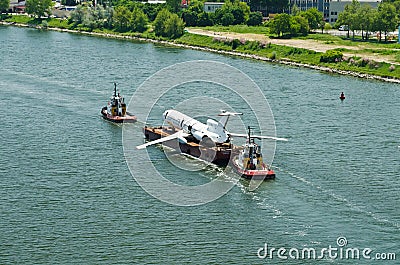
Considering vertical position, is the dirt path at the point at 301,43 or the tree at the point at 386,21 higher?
the tree at the point at 386,21

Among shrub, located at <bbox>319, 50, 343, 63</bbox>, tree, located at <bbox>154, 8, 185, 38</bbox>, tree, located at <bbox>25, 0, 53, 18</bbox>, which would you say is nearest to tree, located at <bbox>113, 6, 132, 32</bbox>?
tree, located at <bbox>154, 8, 185, 38</bbox>

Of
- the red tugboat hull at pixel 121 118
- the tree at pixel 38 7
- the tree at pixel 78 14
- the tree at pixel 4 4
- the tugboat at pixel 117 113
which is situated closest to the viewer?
the red tugboat hull at pixel 121 118

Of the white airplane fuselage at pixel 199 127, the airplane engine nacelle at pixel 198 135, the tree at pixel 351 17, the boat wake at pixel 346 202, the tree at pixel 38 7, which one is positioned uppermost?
the tree at pixel 38 7

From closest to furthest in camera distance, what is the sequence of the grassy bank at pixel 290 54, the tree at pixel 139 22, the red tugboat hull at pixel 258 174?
the red tugboat hull at pixel 258 174, the grassy bank at pixel 290 54, the tree at pixel 139 22

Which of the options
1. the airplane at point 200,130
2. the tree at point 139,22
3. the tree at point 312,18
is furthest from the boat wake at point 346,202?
the tree at point 139,22

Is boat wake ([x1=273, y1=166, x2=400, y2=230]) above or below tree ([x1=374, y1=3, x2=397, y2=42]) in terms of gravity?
below

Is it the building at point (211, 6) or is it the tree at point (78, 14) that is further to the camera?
the building at point (211, 6)

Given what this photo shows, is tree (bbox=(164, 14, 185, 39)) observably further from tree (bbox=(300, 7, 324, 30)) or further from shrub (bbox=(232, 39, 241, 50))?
tree (bbox=(300, 7, 324, 30))

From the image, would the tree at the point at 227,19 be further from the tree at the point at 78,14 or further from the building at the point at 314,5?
the tree at the point at 78,14

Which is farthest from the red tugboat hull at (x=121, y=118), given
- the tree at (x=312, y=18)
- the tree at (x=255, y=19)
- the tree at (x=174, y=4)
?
the tree at (x=174, y=4)
